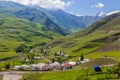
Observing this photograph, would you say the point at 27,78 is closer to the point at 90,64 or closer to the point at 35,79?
the point at 35,79

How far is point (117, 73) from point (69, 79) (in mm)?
23521

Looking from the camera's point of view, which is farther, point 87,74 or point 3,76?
point 3,76

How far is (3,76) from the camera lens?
19138 centimetres

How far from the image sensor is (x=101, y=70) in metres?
149

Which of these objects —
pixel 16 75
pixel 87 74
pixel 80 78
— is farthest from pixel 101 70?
pixel 16 75

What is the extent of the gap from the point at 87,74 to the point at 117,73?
1727cm

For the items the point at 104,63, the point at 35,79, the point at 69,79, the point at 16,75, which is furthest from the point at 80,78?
the point at 16,75

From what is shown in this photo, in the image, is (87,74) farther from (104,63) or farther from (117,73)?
(104,63)

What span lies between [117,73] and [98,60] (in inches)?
2177

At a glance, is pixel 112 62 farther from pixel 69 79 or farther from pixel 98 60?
pixel 69 79

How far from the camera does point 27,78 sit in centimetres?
16738

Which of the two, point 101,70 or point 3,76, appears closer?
point 101,70

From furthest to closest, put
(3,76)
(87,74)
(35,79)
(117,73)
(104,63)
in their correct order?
(3,76)
(104,63)
(35,79)
(87,74)
(117,73)

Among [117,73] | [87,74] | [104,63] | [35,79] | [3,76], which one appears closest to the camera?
[117,73]
